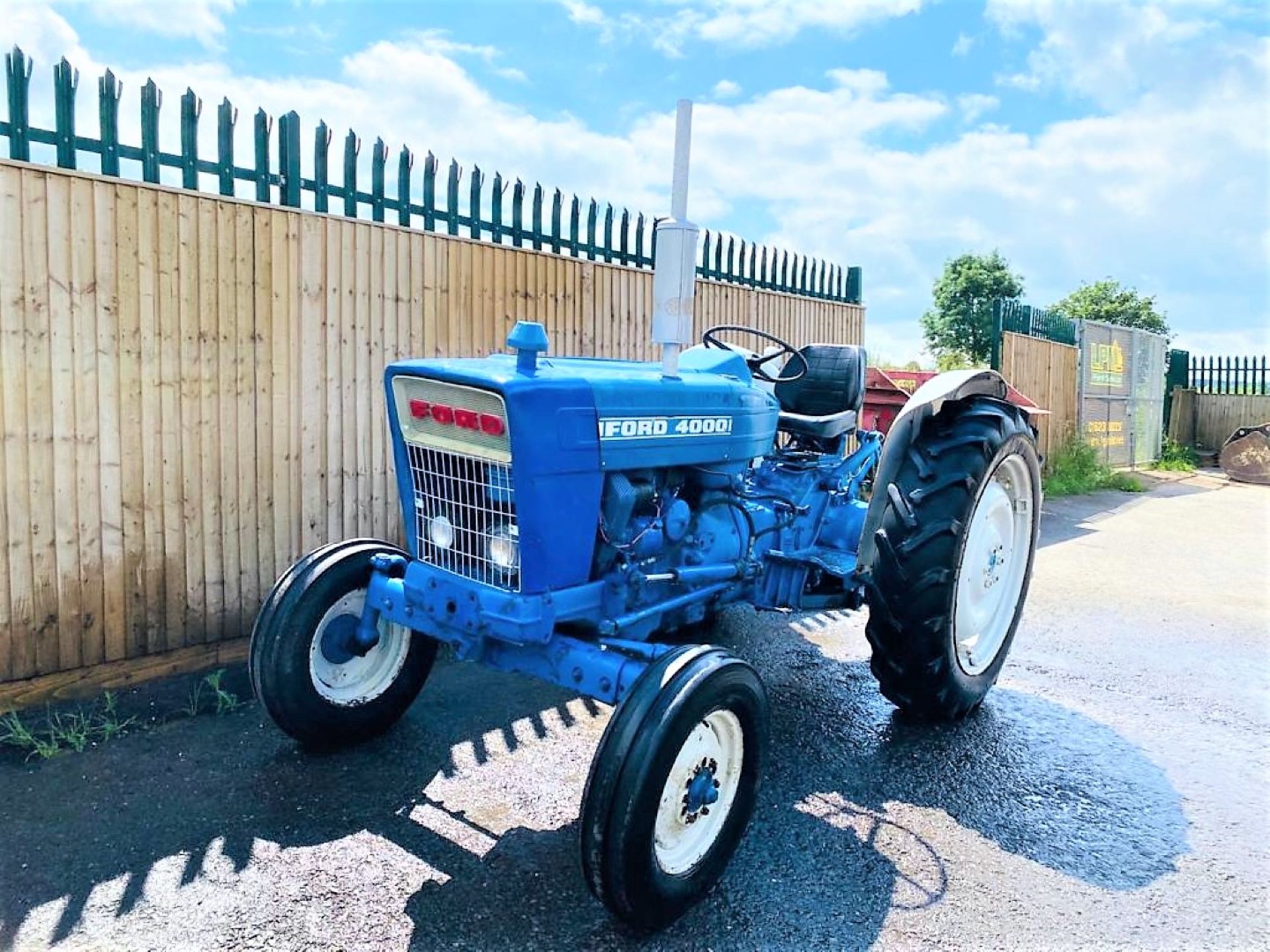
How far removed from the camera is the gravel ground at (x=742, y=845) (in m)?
2.34

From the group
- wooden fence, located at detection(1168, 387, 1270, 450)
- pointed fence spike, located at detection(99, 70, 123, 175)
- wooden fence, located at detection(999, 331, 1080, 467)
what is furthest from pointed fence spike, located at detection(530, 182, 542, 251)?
wooden fence, located at detection(1168, 387, 1270, 450)

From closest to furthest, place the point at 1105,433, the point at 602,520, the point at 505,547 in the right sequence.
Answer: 1. the point at 505,547
2. the point at 602,520
3. the point at 1105,433

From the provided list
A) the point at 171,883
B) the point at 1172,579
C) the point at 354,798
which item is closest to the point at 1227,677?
the point at 1172,579

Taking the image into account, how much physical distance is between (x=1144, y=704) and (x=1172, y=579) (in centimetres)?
296

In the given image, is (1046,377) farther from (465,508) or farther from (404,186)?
(465,508)

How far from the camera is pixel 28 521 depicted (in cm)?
356

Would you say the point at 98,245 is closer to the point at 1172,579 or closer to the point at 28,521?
the point at 28,521

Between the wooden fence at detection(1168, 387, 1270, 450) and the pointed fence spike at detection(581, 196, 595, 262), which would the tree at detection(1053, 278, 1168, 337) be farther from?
the pointed fence spike at detection(581, 196, 595, 262)

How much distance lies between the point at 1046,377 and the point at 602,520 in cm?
1057

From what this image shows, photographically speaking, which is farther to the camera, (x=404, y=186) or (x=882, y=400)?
(x=882, y=400)

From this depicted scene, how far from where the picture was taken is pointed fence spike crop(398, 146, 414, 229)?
184 inches

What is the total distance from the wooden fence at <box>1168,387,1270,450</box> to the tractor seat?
15.0 m

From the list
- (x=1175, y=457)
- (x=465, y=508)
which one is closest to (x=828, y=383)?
(x=465, y=508)

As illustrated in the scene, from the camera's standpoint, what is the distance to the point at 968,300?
2338cm
